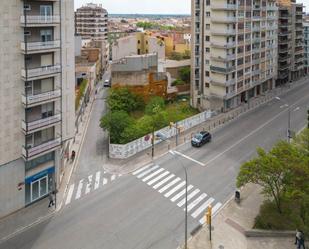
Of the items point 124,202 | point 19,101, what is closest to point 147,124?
point 124,202

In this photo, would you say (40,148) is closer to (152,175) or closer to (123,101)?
(152,175)

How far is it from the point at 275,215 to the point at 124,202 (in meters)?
13.1

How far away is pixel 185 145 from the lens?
50.0 meters

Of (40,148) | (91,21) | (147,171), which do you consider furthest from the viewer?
(91,21)

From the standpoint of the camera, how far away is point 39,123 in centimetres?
3256

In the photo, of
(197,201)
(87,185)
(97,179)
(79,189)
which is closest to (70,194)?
(79,189)

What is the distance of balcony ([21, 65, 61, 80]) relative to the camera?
100 ft

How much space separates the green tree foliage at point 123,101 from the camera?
63125mm

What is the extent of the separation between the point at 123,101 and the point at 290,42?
184ft

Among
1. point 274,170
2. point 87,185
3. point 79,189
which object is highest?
point 274,170

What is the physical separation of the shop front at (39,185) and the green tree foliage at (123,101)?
27.7 m

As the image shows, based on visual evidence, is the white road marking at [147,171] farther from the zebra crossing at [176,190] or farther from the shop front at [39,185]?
the shop front at [39,185]

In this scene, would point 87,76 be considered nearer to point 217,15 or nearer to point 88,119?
point 88,119

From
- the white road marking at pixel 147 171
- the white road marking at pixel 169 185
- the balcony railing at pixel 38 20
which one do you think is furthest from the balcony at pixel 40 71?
the white road marking at pixel 169 185
